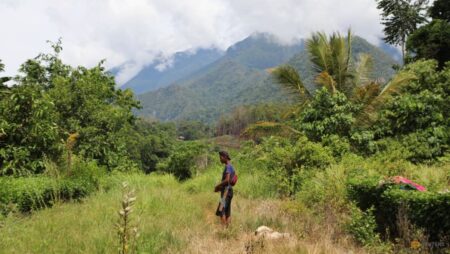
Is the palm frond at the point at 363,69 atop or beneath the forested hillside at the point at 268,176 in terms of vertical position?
atop

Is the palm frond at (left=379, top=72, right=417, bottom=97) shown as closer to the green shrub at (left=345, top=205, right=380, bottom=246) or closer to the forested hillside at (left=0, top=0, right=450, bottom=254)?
the forested hillside at (left=0, top=0, right=450, bottom=254)

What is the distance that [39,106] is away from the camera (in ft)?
31.9

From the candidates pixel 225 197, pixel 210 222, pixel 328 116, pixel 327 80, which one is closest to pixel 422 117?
pixel 328 116

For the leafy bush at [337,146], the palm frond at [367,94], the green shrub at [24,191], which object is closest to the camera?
the green shrub at [24,191]

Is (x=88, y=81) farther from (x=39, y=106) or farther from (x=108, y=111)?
(x=39, y=106)

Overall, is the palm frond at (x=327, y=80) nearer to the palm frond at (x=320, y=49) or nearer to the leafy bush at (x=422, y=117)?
the palm frond at (x=320, y=49)

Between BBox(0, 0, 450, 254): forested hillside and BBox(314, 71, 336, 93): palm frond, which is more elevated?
BBox(314, 71, 336, 93): palm frond

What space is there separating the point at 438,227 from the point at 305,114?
28.1 feet

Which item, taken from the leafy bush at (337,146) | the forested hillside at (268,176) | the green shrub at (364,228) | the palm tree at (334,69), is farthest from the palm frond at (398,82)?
the green shrub at (364,228)

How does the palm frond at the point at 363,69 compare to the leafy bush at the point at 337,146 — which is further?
the palm frond at the point at 363,69

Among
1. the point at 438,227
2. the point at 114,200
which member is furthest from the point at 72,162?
the point at 438,227

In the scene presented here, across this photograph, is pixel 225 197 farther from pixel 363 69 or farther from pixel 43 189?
pixel 363 69

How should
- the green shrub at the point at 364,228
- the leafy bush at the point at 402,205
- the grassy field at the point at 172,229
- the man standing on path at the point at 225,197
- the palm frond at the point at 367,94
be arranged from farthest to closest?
the palm frond at the point at 367,94, the man standing on path at the point at 225,197, the green shrub at the point at 364,228, the leafy bush at the point at 402,205, the grassy field at the point at 172,229

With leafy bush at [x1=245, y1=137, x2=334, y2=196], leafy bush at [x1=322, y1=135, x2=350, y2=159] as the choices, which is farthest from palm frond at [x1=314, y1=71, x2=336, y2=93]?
leafy bush at [x1=245, y1=137, x2=334, y2=196]
